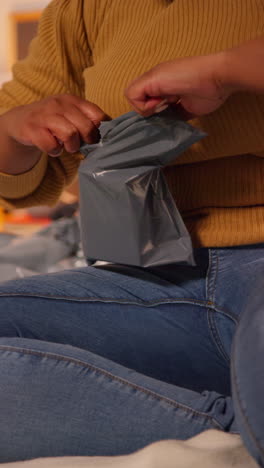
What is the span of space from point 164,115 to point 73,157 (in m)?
0.35

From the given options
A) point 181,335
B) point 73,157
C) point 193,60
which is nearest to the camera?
point 193,60

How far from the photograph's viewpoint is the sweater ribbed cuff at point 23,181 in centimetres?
99

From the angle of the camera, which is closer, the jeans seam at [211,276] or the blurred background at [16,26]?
the jeans seam at [211,276]

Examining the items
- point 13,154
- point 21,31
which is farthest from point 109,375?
point 21,31

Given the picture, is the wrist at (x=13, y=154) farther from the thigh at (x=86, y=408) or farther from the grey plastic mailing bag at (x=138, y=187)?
the thigh at (x=86, y=408)

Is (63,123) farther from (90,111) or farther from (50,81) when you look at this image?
(50,81)

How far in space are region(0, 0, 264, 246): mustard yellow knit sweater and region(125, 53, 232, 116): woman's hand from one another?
7 centimetres

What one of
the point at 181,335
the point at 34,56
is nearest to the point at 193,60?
the point at 181,335

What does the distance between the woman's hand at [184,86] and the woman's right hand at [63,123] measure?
0.07 metres

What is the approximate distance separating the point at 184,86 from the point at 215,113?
0.11 meters

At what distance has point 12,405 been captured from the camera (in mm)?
653

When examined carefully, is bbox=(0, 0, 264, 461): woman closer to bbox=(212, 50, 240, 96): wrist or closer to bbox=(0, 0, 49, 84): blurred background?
bbox=(212, 50, 240, 96): wrist

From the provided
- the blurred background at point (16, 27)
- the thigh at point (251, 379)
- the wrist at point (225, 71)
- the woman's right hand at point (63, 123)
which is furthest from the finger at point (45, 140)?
the blurred background at point (16, 27)

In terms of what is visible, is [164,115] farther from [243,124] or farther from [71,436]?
[71,436]
